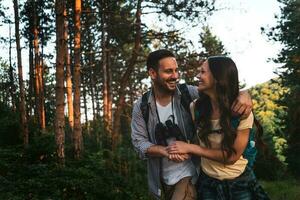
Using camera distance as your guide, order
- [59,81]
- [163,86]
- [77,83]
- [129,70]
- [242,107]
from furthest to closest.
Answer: [129,70]
[77,83]
[59,81]
[163,86]
[242,107]

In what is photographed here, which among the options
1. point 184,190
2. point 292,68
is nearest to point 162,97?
point 184,190

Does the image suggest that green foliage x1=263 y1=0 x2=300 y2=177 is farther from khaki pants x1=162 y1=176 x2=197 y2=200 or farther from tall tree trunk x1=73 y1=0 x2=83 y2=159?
khaki pants x1=162 y1=176 x2=197 y2=200

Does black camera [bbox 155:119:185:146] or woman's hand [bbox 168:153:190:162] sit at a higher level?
black camera [bbox 155:119:185:146]

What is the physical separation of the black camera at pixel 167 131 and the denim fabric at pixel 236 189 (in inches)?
21.3

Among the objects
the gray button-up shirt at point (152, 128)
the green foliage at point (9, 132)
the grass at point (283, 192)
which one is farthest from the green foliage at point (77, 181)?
the green foliage at point (9, 132)

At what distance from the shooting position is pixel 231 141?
133 inches

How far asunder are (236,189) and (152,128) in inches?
37.4

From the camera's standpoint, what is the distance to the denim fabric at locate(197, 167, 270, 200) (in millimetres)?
3471

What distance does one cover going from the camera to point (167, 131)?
156 inches

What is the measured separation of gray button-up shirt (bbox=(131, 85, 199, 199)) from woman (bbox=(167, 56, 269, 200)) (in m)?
0.35

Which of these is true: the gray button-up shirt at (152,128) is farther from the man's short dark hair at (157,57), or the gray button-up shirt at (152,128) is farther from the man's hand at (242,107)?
the man's hand at (242,107)

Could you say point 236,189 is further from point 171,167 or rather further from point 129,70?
point 129,70

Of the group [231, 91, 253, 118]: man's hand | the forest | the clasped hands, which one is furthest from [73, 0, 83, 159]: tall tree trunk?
[231, 91, 253, 118]: man's hand

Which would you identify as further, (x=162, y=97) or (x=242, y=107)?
(x=162, y=97)
